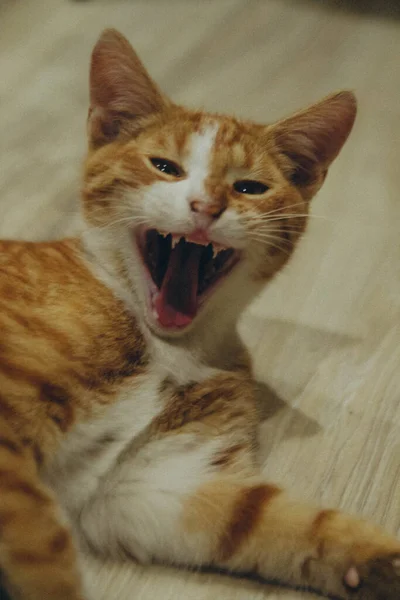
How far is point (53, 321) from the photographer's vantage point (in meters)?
1.06

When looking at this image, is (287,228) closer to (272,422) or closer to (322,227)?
(272,422)

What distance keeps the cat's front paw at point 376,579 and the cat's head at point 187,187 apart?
0.47m

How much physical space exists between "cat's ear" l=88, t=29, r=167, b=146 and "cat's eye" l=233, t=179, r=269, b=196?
0.72 feet

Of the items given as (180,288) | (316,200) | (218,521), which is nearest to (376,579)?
(218,521)

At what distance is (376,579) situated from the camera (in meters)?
0.99

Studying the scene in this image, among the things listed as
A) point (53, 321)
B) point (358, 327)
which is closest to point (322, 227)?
point (358, 327)

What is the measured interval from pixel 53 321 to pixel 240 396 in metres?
0.36

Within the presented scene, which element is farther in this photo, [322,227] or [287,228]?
[322,227]

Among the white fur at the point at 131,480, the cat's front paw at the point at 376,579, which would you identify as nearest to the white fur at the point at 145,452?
the white fur at the point at 131,480

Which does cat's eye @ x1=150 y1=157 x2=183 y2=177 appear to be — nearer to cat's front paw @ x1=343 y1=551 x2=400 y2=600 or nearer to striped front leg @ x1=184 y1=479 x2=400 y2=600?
striped front leg @ x1=184 y1=479 x2=400 y2=600

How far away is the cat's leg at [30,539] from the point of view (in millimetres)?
866

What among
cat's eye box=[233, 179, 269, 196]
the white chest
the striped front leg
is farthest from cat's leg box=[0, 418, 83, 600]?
cat's eye box=[233, 179, 269, 196]

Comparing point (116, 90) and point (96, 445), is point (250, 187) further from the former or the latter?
point (96, 445)

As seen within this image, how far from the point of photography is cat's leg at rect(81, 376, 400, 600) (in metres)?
1.02
